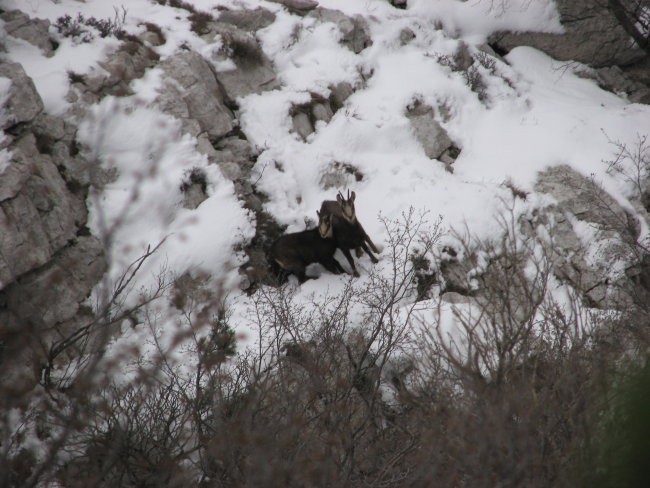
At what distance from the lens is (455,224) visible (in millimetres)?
8469

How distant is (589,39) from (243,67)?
812 cm

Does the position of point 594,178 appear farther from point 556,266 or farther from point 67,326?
point 67,326

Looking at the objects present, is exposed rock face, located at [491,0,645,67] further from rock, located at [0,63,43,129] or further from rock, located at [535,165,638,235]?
rock, located at [0,63,43,129]

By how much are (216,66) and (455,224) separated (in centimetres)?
589

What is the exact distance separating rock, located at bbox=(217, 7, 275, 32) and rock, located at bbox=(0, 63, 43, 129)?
5206 millimetres

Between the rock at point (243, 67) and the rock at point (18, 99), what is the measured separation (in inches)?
147

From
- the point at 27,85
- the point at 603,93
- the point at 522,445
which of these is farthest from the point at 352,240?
the point at 603,93

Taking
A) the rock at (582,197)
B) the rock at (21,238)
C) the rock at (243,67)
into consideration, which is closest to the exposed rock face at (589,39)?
the rock at (582,197)

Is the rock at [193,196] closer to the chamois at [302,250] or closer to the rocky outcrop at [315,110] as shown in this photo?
the chamois at [302,250]

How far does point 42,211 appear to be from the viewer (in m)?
6.96

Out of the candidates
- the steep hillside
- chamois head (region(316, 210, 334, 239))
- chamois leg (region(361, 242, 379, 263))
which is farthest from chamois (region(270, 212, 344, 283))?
chamois leg (region(361, 242, 379, 263))

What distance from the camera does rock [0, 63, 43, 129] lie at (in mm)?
7114

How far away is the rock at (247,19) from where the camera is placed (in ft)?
37.5

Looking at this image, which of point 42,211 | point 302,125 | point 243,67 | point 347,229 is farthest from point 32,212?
point 243,67
